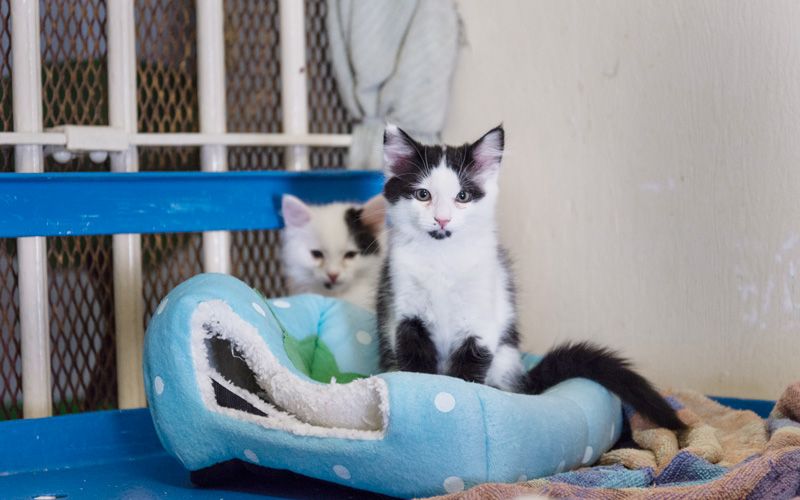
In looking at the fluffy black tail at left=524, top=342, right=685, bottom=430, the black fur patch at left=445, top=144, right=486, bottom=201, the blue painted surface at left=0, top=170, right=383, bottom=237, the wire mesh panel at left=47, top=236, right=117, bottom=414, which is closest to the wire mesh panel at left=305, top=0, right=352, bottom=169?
the blue painted surface at left=0, top=170, right=383, bottom=237

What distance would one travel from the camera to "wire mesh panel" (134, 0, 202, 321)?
90.6 inches

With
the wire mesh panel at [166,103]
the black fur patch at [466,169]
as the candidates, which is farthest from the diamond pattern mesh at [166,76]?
the black fur patch at [466,169]

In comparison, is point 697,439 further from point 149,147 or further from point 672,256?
point 149,147

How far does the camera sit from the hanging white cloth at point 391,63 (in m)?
2.49

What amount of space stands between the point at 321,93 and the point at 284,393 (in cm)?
124

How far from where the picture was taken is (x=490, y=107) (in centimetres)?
247

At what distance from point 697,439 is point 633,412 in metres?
0.23

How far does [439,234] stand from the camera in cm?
169

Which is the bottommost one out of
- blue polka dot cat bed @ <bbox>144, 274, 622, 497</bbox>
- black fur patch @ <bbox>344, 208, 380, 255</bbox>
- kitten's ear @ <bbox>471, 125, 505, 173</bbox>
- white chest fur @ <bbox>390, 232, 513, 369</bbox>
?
blue polka dot cat bed @ <bbox>144, 274, 622, 497</bbox>

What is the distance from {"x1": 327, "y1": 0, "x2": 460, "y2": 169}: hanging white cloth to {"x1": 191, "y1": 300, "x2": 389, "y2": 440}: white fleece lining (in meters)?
0.98

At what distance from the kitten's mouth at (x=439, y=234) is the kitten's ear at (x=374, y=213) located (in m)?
0.57

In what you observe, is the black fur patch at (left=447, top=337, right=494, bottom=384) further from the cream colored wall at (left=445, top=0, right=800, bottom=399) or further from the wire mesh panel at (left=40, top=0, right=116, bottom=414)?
the wire mesh panel at (left=40, top=0, right=116, bottom=414)

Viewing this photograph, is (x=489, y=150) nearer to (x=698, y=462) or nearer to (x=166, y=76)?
(x=698, y=462)

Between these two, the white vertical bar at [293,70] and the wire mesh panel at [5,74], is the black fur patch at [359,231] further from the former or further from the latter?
the wire mesh panel at [5,74]
